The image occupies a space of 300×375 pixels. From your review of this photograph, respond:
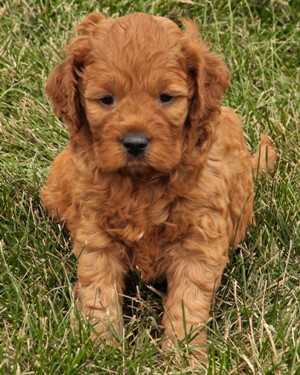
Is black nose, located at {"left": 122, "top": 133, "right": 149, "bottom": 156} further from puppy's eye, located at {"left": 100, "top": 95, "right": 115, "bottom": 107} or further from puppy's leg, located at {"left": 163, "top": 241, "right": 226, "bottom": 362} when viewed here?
puppy's leg, located at {"left": 163, "top": 241, "right": 226, "bottom": 362}

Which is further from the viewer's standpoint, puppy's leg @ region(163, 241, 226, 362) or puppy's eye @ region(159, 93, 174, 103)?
puppy's leg @ region(163, 241, 226, 362)

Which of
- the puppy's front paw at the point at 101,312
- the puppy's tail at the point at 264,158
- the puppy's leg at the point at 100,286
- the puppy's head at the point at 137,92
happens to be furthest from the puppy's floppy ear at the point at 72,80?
the puppy's tail at the point at 264,158

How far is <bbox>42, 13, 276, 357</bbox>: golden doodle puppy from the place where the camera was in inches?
206

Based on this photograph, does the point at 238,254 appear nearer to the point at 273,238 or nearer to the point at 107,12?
the point at 273,238

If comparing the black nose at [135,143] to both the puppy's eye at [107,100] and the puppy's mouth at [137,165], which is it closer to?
the puppy's mouth at [137,165]

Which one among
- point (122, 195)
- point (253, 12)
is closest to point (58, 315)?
point (122, 195)

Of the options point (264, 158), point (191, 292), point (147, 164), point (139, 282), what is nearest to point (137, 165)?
point (147, 164)

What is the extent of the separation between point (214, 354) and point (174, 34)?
1.64 m

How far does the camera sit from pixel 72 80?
18.2ft

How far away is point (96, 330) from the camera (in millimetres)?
5656

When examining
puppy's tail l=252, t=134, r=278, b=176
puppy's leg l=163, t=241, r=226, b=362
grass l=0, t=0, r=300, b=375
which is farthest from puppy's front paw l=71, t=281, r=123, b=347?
puppy's tail l=252, t=134, r=278, b=176

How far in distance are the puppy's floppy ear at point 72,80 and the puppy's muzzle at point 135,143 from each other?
492mm

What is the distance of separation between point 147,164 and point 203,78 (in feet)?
1.89

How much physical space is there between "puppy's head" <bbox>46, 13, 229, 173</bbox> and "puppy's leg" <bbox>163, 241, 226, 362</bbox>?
0.57m
